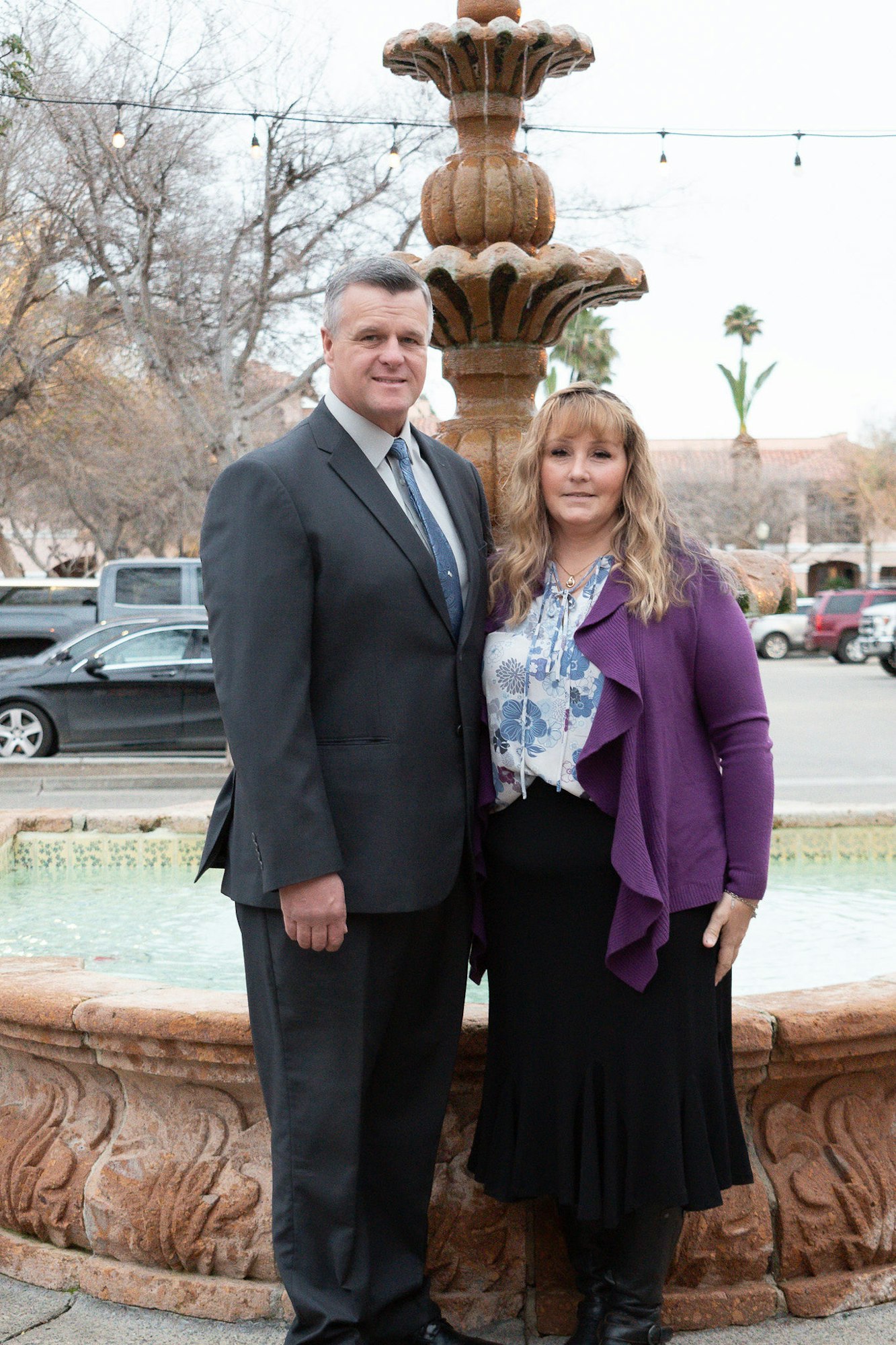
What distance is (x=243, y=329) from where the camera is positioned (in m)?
19.5

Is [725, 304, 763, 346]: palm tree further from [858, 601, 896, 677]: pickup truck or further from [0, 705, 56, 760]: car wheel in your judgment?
[0, 705, 56, 760]: car wheel

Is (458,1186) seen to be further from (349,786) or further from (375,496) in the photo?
(375,496)

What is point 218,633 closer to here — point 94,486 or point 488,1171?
point 488,1171

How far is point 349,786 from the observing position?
241 cm

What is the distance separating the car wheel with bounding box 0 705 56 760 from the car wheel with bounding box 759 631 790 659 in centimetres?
2173

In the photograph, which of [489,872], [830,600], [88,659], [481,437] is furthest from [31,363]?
[489,872]

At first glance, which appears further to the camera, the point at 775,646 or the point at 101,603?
the point at 775,646

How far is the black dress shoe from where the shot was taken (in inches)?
102

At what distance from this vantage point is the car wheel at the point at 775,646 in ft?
101

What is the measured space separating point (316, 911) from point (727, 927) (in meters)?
0.81

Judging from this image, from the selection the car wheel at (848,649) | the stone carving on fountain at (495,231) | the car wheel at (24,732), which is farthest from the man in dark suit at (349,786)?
the car wheel at (848,649)

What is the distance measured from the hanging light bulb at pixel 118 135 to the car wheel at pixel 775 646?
19.2 meters

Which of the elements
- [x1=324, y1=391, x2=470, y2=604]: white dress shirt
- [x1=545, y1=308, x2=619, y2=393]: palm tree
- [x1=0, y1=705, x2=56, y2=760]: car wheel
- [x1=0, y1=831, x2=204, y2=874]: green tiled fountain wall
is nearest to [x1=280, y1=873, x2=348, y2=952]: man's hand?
[x1=324, y1=391, x2=470, y2=604]: white dress shirt

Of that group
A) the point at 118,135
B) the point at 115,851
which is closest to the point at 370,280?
the point at 115,851
